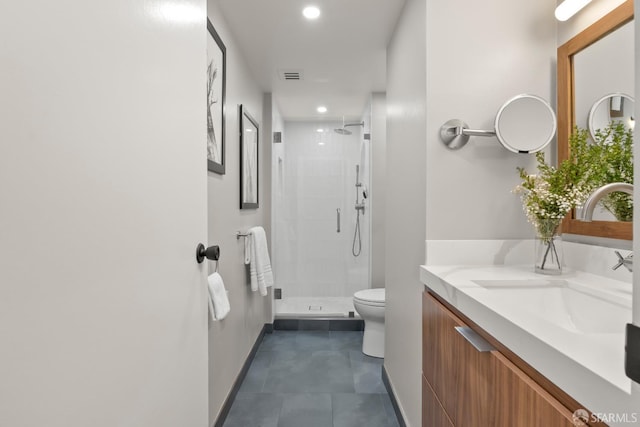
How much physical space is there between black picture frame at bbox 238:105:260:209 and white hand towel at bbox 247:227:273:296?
8.8 inches

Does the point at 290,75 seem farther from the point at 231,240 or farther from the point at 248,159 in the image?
the point at 231,240

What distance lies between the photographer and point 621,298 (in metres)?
0.98

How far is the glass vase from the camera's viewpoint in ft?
4.28

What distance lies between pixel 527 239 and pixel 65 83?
164 centimetres

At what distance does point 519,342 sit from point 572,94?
1193 millimetres

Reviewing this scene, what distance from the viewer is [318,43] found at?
239 cm

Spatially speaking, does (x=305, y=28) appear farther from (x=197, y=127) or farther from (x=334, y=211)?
(x=334, y=211)

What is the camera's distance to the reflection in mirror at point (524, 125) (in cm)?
143

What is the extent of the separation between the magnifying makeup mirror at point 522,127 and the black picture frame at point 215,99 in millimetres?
1122

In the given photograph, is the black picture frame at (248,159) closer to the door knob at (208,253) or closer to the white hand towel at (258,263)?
the white hand towel at (258,263)

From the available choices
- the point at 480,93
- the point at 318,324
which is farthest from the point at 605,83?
the point at 318,324

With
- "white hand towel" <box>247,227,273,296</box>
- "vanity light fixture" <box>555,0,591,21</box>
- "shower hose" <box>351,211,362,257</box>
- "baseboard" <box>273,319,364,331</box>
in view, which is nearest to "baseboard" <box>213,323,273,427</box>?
"baseboard" <box>273,319,364,331</box>

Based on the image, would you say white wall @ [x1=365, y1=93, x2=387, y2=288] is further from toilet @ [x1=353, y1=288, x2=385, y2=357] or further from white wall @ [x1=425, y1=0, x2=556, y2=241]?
white wall @ [x1=425, y1=0, x2=556, y2=241]

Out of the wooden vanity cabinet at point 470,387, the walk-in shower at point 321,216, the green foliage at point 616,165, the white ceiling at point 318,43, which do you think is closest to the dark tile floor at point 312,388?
the wooden vanity cabinet at point 470,387
